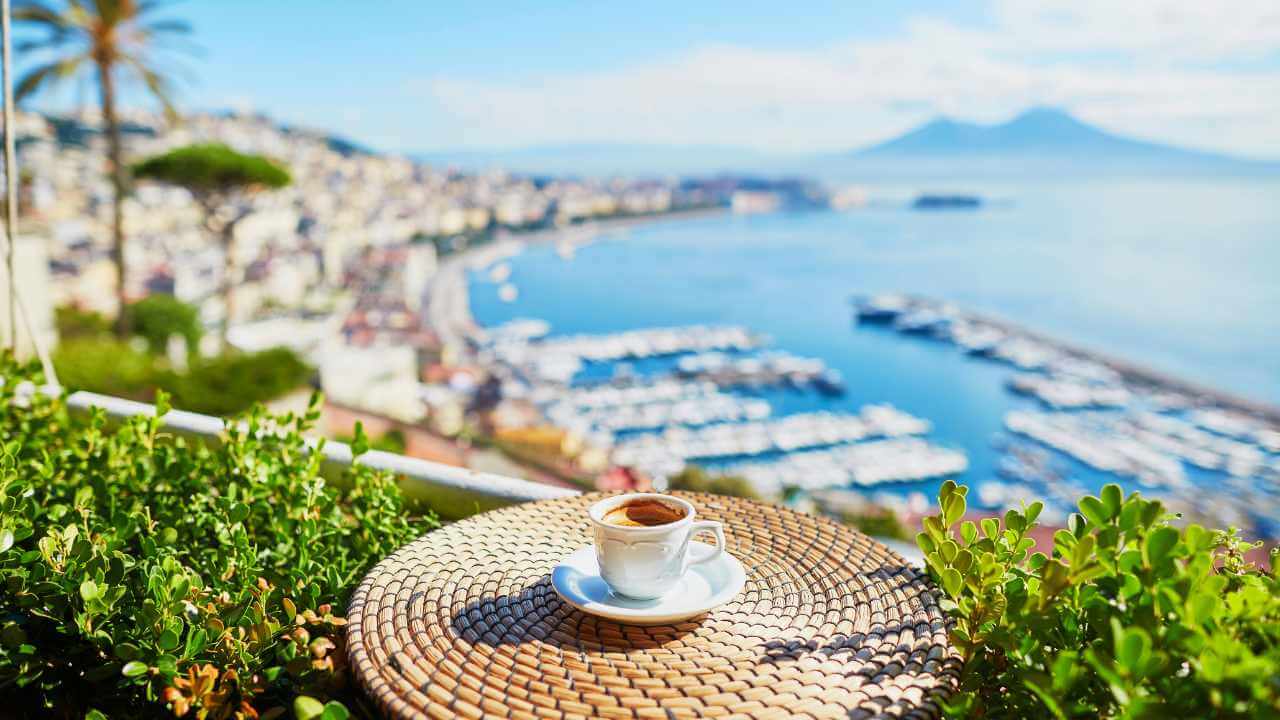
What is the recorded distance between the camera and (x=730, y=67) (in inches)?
3155

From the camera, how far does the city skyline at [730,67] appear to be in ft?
227

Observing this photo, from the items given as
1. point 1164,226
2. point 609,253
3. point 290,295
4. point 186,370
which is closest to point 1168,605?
point 186,370

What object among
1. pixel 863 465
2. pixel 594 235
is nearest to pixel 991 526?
pixel 863 465

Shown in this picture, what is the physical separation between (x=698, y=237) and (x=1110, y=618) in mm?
71615

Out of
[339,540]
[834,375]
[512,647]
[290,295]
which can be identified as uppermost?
[512,647]

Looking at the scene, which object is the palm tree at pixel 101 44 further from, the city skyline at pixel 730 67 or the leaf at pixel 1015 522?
the city skyline at pixel 730 67

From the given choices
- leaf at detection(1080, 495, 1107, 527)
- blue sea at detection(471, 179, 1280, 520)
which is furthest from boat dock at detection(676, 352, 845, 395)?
leaf at detection(1080, 495, 1107, 527)

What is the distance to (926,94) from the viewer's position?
82688 millimetres

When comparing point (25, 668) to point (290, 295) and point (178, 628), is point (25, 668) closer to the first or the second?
point (178, 628)

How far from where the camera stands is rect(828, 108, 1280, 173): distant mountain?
8806cm

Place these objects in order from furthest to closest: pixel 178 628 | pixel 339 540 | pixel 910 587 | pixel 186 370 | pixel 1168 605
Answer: pixel 186 370
pixel 339 540
pixel 910 587
pixel 178 628
pixel 1168 605

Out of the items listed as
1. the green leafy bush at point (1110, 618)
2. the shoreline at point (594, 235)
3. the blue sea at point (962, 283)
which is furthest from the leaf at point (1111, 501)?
the shoreline at point (594, 235)

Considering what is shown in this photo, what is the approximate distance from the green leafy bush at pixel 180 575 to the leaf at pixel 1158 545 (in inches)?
23.7

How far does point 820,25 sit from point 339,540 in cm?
8748
